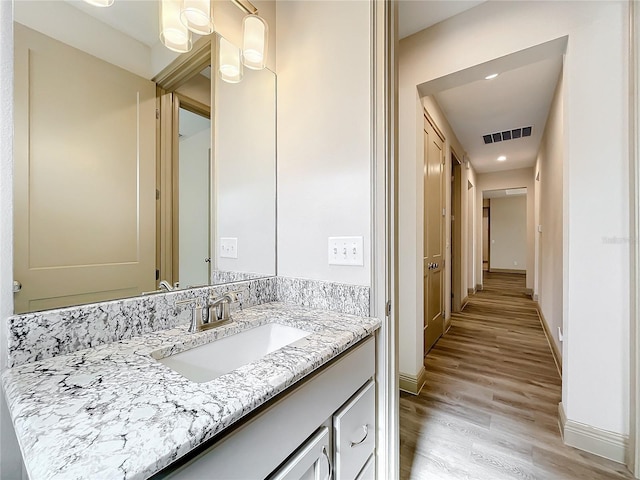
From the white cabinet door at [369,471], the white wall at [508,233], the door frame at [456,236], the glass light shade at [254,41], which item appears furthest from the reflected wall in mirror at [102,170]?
the white wall at [508,233]

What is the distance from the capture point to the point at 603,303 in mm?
1470

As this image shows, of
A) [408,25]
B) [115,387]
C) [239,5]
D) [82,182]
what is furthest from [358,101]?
[408,25]

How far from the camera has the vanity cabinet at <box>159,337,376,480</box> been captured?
0.49 metres

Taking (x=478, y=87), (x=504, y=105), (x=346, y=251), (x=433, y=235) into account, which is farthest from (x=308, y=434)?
(x=504, y=105)

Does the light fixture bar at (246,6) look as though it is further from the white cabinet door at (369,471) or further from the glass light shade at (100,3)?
the white cabinet door at (369,471)

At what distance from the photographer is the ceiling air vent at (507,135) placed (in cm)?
376

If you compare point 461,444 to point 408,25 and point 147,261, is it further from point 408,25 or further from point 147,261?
point 408,25

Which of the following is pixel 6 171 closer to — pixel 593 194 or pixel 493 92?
pixel 593 194

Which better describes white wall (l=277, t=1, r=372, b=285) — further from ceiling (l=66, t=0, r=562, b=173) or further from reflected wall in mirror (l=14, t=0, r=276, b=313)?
ceiling (l=66, t=0, r=562, b=173)

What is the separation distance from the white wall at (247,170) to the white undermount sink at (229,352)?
14.9 inches

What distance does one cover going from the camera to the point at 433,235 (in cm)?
280

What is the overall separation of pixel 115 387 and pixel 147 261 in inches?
20.3

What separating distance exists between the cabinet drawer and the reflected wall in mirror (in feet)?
2.44

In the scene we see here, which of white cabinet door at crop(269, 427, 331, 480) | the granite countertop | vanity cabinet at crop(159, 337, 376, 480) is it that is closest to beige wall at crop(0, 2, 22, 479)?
the granite countertop
